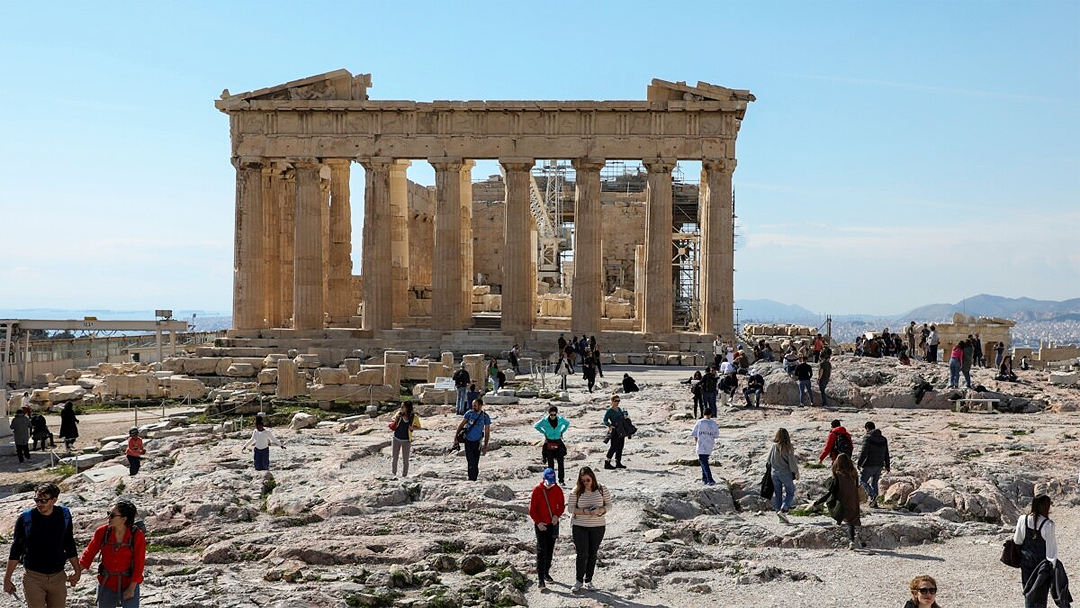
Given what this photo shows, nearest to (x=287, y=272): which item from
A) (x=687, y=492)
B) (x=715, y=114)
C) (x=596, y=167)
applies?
(x=596, y=167)

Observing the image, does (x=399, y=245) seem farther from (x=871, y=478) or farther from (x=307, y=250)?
(x=871, y=478)

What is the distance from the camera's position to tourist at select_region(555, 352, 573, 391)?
34281 millimetres

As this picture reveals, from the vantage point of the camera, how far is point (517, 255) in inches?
1858

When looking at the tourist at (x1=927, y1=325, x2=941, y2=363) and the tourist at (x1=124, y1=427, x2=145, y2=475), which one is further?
the tourist at (x1=927, y1=325, x2=941, y2=363)

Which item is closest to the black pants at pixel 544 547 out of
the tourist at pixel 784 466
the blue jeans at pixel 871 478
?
the tourist at pixel 784 466

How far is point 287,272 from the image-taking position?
5109 centimetres

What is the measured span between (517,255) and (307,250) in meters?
8.29

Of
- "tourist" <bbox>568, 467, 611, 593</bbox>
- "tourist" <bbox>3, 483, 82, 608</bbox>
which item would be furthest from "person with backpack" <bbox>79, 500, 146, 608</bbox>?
"tourist" <bbox>568, 467, 611, 593</bbox>

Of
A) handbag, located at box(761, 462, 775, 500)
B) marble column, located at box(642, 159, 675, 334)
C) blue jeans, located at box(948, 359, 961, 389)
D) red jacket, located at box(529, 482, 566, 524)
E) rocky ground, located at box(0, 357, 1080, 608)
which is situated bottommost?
rocky ground, located at box(0, 357, 1080, 608)

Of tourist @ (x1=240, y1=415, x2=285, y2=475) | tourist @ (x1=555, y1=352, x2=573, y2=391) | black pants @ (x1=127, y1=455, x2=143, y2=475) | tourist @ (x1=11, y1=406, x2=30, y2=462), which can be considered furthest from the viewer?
tourist @ (x1=555, y1=352, x2=573, y2=391)

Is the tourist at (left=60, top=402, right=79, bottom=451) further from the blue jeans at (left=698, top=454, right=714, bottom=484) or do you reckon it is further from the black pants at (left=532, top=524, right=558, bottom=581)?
the black pants at (left=532, top=524, right=558, bottom=581)

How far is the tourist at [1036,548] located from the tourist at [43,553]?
30.2 ft

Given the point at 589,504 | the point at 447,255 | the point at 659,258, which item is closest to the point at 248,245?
the point at 447,255

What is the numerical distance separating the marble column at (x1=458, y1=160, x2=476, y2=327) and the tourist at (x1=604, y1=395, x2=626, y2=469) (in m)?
28.3
